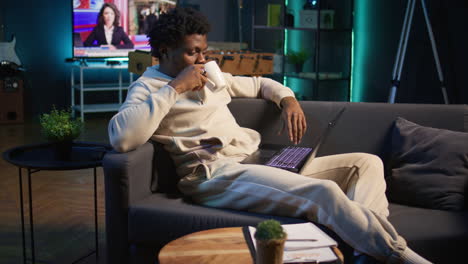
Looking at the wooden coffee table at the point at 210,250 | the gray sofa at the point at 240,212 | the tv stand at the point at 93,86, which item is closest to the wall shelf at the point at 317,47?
the tv stand at the point at 93,86

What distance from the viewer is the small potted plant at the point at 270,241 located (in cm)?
132

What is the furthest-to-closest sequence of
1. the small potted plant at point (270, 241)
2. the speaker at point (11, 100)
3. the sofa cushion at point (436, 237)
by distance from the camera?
the speaker at point (11, 100)
the sofa cushion at point (436, 237)
the small potted plant at point (270, 241)

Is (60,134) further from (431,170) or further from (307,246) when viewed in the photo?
(431,170)

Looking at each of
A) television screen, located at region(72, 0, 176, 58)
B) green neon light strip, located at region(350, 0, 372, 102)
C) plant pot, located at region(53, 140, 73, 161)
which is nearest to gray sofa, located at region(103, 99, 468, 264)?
plant pot, located at region(53, 140, 73, 161)

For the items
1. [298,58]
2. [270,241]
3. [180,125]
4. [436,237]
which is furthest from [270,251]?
[298,58]

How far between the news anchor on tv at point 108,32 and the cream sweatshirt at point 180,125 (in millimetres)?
4593

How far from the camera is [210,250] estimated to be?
5.18 feet

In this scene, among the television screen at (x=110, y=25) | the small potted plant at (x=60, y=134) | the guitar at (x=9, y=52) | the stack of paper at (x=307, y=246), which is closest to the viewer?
the stack of paper at (x=307, y=246)

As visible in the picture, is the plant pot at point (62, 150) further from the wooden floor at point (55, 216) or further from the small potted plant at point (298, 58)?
the small potted plant at point (298, 58)

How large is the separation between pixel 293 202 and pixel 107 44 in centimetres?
536

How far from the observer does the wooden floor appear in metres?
2.78

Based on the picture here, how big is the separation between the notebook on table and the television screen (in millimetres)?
4691

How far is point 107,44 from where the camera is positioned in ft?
22.7

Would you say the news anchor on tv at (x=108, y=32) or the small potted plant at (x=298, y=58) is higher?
the news anchor on tv at (x=108, y=32)
